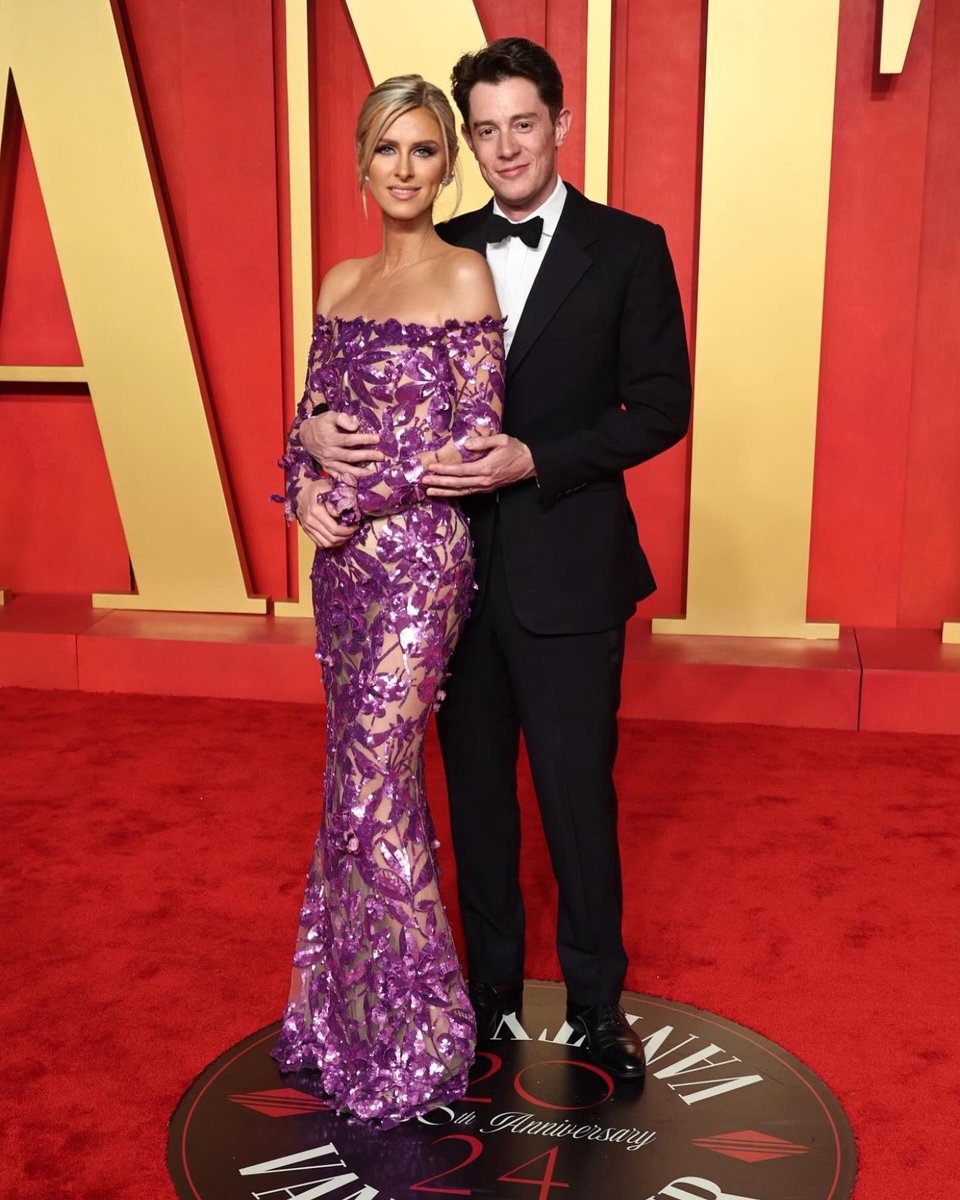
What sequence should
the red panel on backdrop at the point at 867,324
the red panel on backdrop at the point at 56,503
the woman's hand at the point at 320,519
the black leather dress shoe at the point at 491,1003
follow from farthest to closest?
the red panel on backdrop at the point at 56,503, the red panel on backdrop at the point at 867,324, the black leather dress shoe at the point at 491,1003, the woman's hand at the point at 320,519

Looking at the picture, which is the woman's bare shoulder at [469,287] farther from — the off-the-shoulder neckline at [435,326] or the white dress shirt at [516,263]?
the white dress shirt at [516,263]

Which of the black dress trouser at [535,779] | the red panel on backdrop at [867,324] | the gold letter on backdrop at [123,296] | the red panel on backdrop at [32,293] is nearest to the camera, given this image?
the black dress trouser at [535,779]

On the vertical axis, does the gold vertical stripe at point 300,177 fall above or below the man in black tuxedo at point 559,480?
above

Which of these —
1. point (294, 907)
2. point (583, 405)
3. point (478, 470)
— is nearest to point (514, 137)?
point (583, 405)

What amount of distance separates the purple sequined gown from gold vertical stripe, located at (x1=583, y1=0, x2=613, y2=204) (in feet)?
9.51

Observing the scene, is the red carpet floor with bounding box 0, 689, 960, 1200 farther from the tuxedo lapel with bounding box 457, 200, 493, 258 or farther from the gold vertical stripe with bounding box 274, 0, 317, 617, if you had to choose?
the tuxedo lapel with bounding box 457, 200, 493, 258

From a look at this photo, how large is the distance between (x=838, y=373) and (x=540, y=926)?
9.53 feet

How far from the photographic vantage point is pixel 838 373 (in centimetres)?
572

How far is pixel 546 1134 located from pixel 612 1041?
Result: 301mm

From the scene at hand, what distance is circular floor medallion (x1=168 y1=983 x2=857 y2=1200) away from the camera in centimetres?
264

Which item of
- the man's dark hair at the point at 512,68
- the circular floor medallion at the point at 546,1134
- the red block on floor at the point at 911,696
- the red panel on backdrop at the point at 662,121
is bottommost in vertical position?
the circular floor medallion at the point at 546,1134

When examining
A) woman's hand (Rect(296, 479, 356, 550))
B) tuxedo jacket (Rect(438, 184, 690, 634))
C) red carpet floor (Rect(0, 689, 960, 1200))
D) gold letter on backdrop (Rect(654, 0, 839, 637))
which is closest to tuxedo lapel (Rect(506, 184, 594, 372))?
tuxedo jacket (Rect(438, 184, 690, 634))

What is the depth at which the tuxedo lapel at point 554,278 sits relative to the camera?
283 centimetres

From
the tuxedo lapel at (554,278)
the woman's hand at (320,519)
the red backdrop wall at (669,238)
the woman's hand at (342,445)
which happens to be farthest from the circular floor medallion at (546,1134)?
the red backdrop wall at (669,238)
